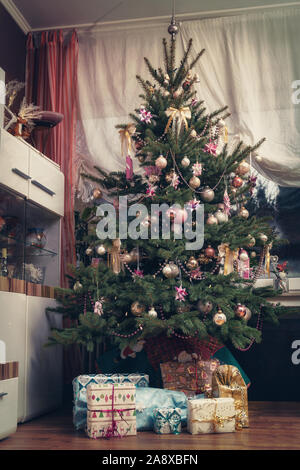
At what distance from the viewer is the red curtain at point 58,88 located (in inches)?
137

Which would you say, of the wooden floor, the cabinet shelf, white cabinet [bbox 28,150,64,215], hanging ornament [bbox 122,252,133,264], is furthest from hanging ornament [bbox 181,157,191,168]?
the wooden floor

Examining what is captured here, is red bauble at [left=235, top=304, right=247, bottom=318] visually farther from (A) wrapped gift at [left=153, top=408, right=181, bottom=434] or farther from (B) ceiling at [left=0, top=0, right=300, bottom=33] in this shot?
(B) ceiling at [left=0, top=0, right=300, bottom=33]

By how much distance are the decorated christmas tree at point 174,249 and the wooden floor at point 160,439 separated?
1.30ft

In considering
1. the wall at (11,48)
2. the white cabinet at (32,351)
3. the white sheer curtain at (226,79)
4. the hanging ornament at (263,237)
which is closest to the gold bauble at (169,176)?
the hanging ornament at (263,237)

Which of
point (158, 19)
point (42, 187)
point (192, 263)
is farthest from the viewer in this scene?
point (158, 19)

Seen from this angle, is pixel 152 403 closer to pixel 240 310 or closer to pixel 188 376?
pixel 188 376

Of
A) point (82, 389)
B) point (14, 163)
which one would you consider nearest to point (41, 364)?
point (82, 389)

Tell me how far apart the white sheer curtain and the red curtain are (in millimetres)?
80

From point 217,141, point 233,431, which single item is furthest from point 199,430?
point 217,141

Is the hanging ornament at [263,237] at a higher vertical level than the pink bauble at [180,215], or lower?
lower

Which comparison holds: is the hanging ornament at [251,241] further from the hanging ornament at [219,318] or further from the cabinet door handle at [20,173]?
the cabinet door handle at [20,173]

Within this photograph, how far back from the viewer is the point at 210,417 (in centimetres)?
224

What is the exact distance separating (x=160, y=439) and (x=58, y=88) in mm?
2467

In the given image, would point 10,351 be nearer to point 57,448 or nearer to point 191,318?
point 57,448
